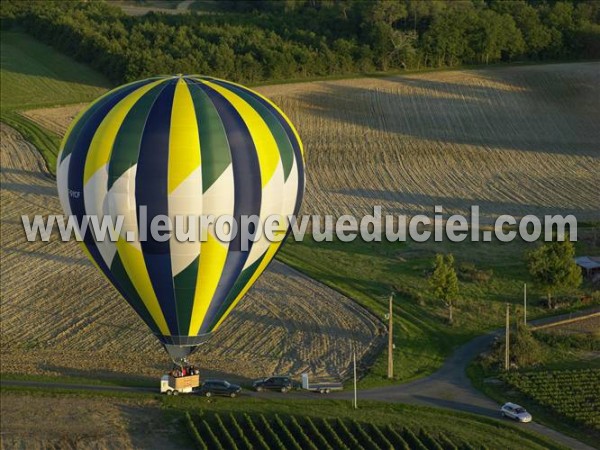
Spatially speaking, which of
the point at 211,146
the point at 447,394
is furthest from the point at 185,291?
the point at 447,394

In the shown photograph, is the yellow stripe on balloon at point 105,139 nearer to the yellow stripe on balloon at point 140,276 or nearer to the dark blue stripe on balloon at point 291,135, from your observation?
the yellow stripe on balloon at point 140,276

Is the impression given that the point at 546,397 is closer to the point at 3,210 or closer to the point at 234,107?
the point at 234,107

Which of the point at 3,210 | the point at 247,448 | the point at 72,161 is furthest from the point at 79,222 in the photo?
the point at 3,210

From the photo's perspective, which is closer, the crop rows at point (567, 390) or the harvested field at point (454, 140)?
the crop rows at point (567, 390)

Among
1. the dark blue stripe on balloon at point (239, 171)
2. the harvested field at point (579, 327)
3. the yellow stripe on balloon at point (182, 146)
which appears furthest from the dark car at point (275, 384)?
the harvested field at point (579, 327)

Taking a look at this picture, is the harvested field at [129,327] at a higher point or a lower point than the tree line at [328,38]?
lower

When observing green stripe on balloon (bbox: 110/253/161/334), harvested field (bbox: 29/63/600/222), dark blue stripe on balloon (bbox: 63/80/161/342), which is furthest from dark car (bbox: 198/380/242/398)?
harvested field (bbox: 29/63/600/222)

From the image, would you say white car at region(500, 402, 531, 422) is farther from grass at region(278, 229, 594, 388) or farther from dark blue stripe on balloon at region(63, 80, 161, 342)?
dark blue stripe on balloon at region(63, 80, 161, 342)
